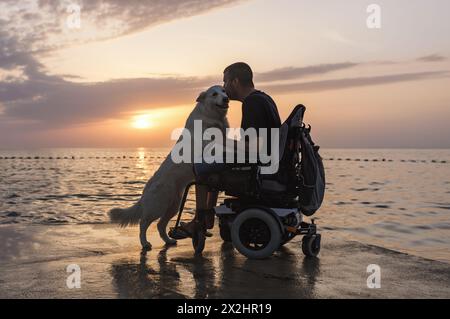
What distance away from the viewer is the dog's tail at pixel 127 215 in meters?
5.33

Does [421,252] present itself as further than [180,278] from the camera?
Yes

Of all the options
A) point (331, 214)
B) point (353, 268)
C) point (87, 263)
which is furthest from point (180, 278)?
point (331, 214)

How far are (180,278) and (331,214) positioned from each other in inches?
295

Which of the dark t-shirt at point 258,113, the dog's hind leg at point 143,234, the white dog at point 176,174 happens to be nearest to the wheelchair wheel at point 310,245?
the dark t-shirt at point 258,113

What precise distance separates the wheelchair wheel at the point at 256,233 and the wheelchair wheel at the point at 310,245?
46 centimetres

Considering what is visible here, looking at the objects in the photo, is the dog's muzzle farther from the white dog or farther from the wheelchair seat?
the wheelchair seat

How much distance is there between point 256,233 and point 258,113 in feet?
4.04

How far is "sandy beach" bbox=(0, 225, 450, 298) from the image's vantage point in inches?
134

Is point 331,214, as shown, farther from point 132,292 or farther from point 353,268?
point 132,292

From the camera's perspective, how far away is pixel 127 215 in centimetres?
536

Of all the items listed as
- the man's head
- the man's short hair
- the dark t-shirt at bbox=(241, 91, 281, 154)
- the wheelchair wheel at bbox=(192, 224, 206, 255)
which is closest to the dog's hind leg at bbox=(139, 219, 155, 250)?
the wheelchair wheel at bbox=(192, 224, 206, 255)

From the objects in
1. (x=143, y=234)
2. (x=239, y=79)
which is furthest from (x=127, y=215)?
(x=239, y=79)
